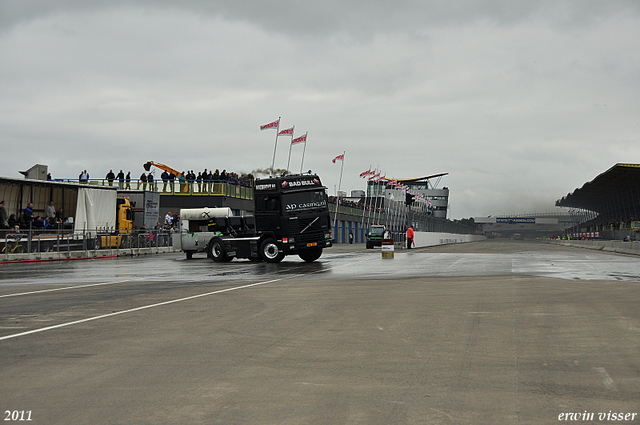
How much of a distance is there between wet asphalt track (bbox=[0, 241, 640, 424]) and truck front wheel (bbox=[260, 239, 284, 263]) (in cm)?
1237

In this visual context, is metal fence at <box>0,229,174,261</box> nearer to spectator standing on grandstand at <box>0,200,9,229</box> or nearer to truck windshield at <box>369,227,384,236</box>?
spectator standing on grandstand at <box>0,200,9,229</box>

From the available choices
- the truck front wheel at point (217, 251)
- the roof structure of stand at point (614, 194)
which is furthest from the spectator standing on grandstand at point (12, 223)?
the roof structure of stand at point (614, 194)

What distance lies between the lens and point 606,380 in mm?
5387

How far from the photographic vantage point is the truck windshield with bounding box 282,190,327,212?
958 inches

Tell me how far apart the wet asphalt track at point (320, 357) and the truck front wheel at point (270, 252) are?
12371 millimetres

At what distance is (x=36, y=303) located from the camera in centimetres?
1122

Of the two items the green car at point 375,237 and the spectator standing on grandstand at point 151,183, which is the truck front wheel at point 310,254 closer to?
the spectator standing on grandstand at point 151,183

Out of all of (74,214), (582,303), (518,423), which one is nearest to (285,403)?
(518,423)

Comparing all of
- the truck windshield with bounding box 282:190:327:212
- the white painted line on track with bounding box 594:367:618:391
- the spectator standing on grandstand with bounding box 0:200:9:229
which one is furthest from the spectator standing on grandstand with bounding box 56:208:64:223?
the white painted line on track with bounding box 594:367:618:391

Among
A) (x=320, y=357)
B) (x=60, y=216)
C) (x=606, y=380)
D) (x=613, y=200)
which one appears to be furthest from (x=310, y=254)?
(x=613, y=200)

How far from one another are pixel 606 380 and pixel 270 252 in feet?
65.6

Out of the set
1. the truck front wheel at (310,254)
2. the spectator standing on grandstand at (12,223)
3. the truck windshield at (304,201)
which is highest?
the truck windshield at (304,201)

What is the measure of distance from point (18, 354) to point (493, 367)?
5.03 metres

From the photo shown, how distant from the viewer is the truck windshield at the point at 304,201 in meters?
24.3
